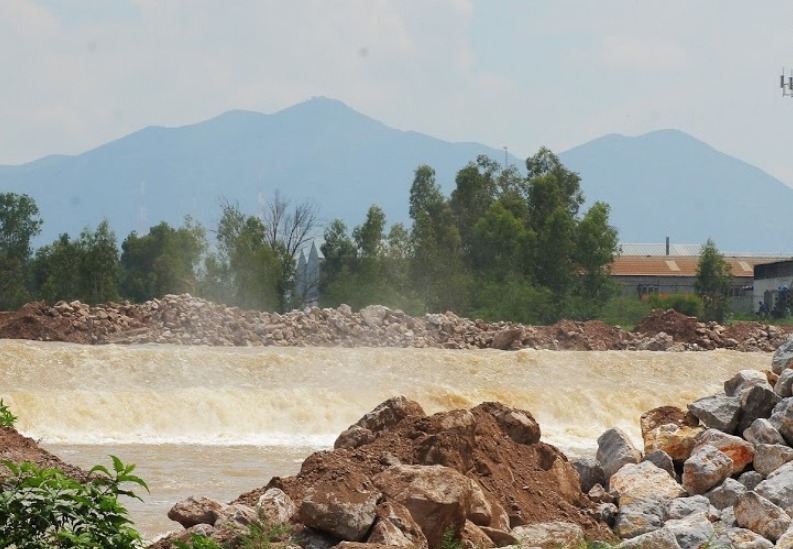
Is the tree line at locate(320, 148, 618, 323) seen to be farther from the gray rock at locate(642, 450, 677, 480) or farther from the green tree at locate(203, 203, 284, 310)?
the gray rock at locate(642, 450, 677, 480)

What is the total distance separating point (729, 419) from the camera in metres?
12.9

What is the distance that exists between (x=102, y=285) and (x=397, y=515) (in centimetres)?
4570

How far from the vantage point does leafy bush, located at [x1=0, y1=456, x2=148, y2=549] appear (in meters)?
7.01

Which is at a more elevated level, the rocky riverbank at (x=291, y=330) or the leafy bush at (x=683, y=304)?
the leafy bush at (x=683, y=304)

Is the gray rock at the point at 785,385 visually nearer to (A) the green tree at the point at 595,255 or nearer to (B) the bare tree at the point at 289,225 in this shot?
(A) the green tree at the point at 595,255

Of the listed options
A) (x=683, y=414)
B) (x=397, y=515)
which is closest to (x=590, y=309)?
(x=683, y=414)

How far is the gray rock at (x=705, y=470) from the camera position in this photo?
38.4 ft

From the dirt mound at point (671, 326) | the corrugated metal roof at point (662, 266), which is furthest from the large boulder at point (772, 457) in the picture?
the corrugated metal roof at point (662, 266)

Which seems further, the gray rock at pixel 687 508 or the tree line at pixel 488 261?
the tree line at pixel 488 261

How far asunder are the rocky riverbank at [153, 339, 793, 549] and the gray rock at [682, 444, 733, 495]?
0.01 m

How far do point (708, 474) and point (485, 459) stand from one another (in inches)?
81.9

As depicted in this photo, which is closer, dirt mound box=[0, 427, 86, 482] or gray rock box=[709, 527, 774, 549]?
gray rock box=[709, 527, 774, 549]

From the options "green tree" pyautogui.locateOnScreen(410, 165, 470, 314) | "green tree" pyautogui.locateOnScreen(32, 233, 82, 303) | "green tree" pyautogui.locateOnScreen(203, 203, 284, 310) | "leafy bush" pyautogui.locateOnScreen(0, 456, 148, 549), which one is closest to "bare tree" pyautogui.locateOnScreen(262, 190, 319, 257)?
"green tree" pyautogui.locateOnScreen(203, 203, 284, 310)

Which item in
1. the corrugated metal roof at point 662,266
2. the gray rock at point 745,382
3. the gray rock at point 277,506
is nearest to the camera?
the gray rock at point 277,506
